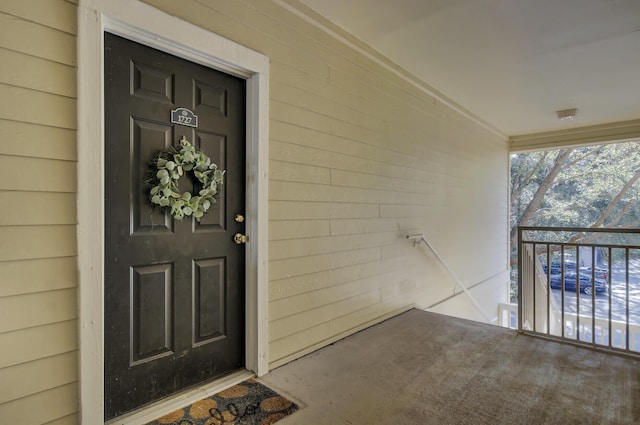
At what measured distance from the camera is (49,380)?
4.56 ft

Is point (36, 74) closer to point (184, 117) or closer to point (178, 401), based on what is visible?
point (184, 117)

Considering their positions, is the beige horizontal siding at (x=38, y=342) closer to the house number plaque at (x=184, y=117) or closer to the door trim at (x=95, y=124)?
the door trim at (x=95, y=124)

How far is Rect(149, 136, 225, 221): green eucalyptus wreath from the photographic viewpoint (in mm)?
1728

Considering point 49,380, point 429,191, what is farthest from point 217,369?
point 429,191

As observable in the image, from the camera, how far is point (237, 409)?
69.6 inches

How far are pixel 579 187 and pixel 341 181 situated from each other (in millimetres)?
9583

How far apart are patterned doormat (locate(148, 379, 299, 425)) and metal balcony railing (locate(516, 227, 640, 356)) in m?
2.33

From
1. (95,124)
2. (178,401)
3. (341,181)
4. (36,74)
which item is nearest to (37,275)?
(95,124)

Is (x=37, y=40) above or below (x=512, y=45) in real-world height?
below

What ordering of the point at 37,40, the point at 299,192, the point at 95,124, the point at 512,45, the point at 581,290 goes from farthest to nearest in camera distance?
the point at 581,290
the point at 512,45
the point at 299,192
the point at 95,124
the point at 37,40

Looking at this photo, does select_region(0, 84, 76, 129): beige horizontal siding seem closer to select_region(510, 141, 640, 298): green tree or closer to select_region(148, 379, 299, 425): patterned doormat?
select_region(148, 379, 299, 425): patterned doormat

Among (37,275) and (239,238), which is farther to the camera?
(239,238)

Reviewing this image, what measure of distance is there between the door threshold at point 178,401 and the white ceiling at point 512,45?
2.68 metres

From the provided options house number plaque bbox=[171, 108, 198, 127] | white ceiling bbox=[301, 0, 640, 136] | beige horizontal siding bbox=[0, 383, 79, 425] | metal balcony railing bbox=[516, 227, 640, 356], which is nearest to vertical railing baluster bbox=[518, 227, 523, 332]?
metal balcony railing bbox=[516, 227, 640, 356]
